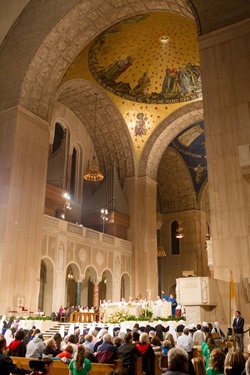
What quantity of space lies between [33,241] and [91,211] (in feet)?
23.4

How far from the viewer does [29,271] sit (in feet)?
49.3

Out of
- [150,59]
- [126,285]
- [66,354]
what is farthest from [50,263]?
[66,354]

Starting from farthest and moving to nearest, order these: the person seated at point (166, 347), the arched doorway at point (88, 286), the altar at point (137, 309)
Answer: the arched doorway at point (88, 286), the altar at point (137, 309), the person seated at point (166, 347)

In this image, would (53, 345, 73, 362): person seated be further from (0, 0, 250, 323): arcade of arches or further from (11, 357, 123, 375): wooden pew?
(0, 0, 250, 323): arcade of arches

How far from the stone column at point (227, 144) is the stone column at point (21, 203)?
7378 mm

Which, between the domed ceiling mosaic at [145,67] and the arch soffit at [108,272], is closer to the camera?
the domed ceiling mosaic at [145,67]

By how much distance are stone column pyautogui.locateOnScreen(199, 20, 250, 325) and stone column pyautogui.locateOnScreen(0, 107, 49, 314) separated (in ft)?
24.2

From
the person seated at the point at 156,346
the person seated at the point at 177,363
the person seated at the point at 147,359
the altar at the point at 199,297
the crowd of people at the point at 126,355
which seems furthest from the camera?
the altar at the point at 199,297

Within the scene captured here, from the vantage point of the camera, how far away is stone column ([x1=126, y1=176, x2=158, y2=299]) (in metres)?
22.1

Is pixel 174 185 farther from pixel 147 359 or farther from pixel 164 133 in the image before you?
pixel 147 359

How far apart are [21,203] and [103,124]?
920 cm

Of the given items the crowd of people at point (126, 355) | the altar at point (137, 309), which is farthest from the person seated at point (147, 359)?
the altar at point (137, 309)

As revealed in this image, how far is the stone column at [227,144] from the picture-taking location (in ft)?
34.6

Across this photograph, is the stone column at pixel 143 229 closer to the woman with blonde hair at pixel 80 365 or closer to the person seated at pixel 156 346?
the person seated at pixel 156 346
